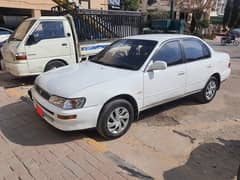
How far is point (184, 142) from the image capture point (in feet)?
11.5

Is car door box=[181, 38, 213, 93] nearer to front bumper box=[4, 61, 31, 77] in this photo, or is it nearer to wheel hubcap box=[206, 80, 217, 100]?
A: wheel hubcap box=[206, 80, 217, 100]

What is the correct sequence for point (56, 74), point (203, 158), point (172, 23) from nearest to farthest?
point (203, 158) < point (56, 74) < point (172, 23)

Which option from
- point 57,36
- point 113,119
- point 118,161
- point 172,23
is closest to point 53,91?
point 113,119

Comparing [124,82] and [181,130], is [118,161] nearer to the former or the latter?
[124,82]

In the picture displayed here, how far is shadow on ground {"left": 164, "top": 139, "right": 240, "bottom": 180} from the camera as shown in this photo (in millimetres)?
2746

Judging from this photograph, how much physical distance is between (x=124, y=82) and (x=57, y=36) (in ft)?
11.8

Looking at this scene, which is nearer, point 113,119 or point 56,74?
point 113,119

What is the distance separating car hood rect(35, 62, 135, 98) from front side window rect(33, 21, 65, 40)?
246 centimetres

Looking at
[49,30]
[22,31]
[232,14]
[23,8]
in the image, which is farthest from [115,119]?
[232,14]

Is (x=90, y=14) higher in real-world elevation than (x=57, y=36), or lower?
higher

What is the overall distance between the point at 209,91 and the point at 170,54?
1.62 metres

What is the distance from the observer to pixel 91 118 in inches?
124

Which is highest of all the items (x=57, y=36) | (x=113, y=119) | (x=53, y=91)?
(x=57, y=36)

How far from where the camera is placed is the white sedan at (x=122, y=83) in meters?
3.11
